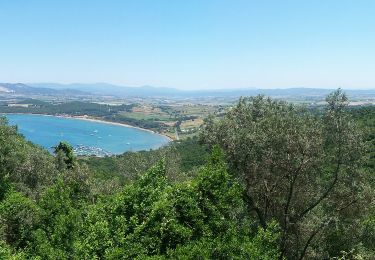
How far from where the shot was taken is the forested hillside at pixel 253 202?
14.4 meters

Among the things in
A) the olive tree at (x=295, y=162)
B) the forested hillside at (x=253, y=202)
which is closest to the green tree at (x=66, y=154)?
the forested hillside at (x=253, y=202)

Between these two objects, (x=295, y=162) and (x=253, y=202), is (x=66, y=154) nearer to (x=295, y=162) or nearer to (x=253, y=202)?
(x=253, y=202)

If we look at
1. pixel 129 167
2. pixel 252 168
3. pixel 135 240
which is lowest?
pixel 129 167

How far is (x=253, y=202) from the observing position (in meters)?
18.3

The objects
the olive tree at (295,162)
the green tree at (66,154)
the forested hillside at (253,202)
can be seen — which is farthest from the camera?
the green tree at (66,154)

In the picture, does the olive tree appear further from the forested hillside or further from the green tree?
the green tree

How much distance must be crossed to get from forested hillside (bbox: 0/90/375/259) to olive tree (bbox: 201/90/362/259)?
0.04m

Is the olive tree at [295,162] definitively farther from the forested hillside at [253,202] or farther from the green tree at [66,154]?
the green tree at [66,154]

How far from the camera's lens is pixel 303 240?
18281 millimetres

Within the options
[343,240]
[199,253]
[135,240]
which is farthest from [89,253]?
[343,240]

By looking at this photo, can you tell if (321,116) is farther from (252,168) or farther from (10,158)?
(10,158)

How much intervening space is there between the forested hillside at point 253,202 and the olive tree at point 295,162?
0.15ft

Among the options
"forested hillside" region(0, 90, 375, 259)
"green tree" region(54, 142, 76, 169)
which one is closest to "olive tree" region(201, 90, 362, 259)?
"forested hillside" region(0, 90, 375, 259)

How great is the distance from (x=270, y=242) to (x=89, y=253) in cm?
647
